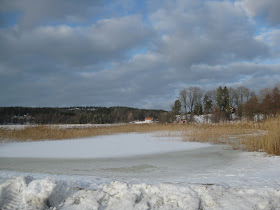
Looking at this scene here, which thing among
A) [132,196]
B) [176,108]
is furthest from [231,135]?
[176,108]

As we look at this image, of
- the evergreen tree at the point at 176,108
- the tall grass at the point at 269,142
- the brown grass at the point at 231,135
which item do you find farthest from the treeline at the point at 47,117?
the tall grass at the point at 269,142

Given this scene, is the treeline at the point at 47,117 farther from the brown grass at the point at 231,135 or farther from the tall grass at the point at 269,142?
the tall grass at the point at 269,142

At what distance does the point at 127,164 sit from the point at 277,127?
610 centimetres

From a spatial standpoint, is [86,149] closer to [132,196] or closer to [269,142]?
[269,142]

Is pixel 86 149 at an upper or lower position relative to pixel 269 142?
lower

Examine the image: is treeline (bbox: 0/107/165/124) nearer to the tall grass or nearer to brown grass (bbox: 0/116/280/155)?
brown grass (bbox: 0/116/280/155)

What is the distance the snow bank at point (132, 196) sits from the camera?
11.0 feet

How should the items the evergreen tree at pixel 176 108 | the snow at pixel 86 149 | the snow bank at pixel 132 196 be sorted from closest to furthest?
the snow bank at pixel 132 196, the snow at pixel 86 149, the evergreen tree at pixel 176 108

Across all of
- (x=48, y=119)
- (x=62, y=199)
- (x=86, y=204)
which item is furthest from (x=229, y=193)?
(x=48, y=119)

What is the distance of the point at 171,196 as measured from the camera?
A: 3.58m

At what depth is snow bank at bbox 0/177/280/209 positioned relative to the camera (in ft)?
11.0

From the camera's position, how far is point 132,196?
11.6ft

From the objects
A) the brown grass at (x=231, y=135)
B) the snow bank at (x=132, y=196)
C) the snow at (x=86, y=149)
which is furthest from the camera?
the snow at (x=86, y=149)

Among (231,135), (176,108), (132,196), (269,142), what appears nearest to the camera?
(132,196)
